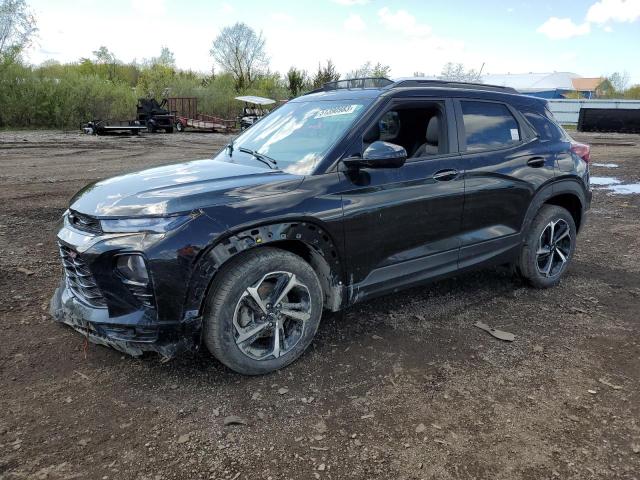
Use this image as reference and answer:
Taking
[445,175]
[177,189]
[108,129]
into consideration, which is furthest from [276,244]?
[108,129]

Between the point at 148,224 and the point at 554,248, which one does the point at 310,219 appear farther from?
the point at 554,248

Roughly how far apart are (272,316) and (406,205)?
4.15 ft

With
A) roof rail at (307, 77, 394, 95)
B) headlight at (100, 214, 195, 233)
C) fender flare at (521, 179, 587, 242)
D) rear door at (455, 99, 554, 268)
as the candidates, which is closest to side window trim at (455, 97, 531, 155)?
rear door at (455, 99, 554, 268)

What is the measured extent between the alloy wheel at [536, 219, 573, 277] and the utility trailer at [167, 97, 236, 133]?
28218 mm

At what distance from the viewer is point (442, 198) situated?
393 cm

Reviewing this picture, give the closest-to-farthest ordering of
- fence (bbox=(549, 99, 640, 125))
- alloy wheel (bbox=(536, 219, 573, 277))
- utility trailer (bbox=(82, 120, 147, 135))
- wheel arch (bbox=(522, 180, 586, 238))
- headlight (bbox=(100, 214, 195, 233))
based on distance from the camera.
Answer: headlight (bbox=(100, 214, 195, 233)) < wheel arch (bbox=(522, 180, 586, 238)) < alloy wheel (bbox=(536, 219, 573, 277)) < utility trailer (bbox=(82, 120, 147, 135)) < fence (bbox=(549, 99, 640, 125))

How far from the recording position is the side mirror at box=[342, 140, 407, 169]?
339 cm

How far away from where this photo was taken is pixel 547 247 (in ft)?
16.1

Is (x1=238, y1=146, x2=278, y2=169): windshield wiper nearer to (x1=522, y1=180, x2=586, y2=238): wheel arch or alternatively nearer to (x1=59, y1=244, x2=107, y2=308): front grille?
(x1=59, y1=244, x2=107, y2=308): front grille

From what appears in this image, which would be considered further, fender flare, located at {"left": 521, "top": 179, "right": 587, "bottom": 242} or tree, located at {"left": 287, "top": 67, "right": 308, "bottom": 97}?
tree, located at {"left": 287, "top": 67, "right": 308, "bottom": 97}

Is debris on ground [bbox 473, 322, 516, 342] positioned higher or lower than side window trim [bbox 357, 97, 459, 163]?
lower

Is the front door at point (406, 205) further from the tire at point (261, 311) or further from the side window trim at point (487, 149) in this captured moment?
the tire at point (261, 311)

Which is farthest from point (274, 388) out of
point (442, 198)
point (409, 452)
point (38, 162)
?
point (38, 162)

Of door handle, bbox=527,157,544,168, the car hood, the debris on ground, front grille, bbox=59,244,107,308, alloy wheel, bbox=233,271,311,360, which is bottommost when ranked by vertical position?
the debris on ground
